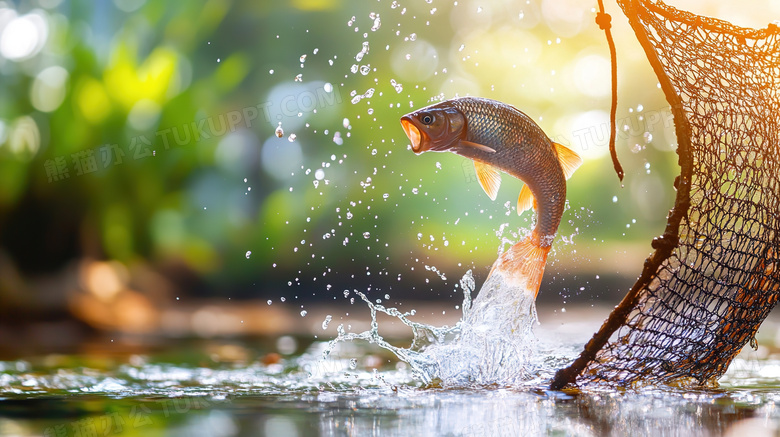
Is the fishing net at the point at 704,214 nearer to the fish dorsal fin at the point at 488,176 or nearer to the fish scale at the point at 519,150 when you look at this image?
the fish scale at the point at 519,150

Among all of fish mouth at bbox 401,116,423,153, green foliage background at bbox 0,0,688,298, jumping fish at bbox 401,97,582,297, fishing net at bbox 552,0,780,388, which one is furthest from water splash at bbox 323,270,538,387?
green foliage background at bbox 0,0,688,298

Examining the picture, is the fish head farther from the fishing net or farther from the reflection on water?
the reflection on water

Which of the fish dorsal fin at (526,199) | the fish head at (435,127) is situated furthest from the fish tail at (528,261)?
the fish head at (435,127)

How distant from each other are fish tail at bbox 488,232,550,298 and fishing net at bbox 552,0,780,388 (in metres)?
0.30

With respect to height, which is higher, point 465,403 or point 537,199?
point 537,199

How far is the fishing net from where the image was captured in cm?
280

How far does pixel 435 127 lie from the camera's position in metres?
2.78

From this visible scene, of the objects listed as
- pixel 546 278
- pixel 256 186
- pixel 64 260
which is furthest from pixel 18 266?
pixel 546 278

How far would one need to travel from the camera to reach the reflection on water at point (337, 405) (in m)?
2.42

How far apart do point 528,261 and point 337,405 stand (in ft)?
2.81

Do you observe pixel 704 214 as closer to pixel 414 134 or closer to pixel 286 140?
pixel 414 134

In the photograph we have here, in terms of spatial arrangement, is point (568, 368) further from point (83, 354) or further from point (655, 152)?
point (655, 152)

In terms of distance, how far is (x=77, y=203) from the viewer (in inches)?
292

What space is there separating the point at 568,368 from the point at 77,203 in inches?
223
